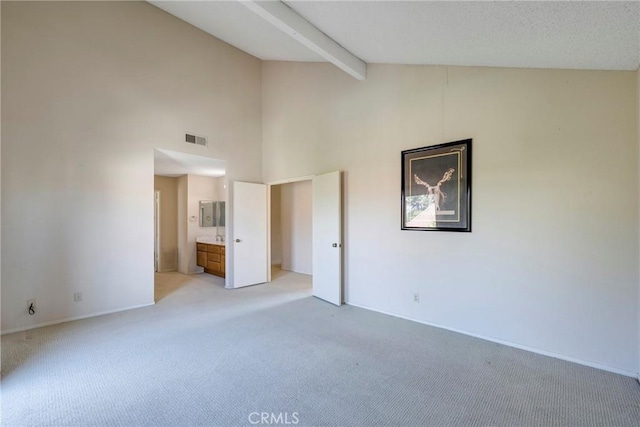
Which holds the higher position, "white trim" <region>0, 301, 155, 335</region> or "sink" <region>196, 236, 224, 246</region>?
"sink" <region>196, 236, 224, 246</region>

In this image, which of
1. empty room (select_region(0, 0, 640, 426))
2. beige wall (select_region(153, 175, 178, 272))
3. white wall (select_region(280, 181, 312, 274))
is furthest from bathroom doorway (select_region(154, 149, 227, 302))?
white wall (select_region(280, 181, 312, 274))

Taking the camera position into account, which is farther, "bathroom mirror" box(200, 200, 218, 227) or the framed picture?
"bathroom mirror" box(200, 200, 218, 227)

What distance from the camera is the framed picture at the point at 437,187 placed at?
3025 mm

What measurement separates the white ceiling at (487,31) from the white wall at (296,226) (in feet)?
12.1

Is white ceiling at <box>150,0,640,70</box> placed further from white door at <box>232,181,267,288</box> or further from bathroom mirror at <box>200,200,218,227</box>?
bathroom mirror at <box>200,200,218,227</box>

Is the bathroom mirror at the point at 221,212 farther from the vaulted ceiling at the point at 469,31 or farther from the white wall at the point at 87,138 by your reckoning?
the vaulted ceiling at the point at 469,31

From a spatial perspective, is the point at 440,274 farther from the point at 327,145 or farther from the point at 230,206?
the point at 230,206

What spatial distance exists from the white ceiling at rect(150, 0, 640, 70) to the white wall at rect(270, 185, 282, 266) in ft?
14.7

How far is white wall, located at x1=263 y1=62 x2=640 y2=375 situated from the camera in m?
2.31

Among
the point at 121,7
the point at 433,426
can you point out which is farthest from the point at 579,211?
the point at 121,7

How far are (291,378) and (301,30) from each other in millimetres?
3117

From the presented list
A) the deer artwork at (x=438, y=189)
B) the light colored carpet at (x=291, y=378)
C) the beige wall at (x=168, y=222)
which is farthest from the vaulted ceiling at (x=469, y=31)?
the beige wall at (x=168, y=222)

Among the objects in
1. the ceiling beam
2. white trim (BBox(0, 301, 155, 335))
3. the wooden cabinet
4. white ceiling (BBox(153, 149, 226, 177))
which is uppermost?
the ceiling beam

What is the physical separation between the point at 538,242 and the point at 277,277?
4.61 metres
